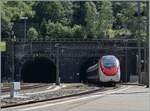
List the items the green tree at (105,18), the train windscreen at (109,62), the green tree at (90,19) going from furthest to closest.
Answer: the green tree at (105,18)
the green tree at (90,19)
the train windscreen at (109,62)

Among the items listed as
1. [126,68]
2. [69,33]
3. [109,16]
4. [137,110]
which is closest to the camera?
[137,110]

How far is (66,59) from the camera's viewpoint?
93.5 m

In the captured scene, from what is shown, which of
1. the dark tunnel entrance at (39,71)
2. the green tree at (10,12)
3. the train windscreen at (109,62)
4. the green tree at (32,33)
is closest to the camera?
the train windscreen at (109,62)

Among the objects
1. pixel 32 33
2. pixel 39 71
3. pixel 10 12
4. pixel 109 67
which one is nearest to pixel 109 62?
pixel 109 67

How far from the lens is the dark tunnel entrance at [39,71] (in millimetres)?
99312

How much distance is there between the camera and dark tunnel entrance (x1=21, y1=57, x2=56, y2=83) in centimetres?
9931

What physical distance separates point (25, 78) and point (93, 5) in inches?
1340

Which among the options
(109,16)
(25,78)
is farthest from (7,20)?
(109,16)

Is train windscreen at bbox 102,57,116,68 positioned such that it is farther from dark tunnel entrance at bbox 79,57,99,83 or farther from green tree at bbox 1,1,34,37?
dark tunnel entrance at bbox 79,57,99,83

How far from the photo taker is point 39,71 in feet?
340

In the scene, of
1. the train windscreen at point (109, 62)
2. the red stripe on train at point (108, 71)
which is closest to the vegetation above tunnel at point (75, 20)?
the train windscreen at point (109, 62)

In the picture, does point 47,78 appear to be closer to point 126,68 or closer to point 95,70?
point 126,68

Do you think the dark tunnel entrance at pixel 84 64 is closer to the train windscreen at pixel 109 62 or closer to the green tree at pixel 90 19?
the green tree at pixel 90 19

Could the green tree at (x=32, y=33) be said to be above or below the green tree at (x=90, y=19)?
below
